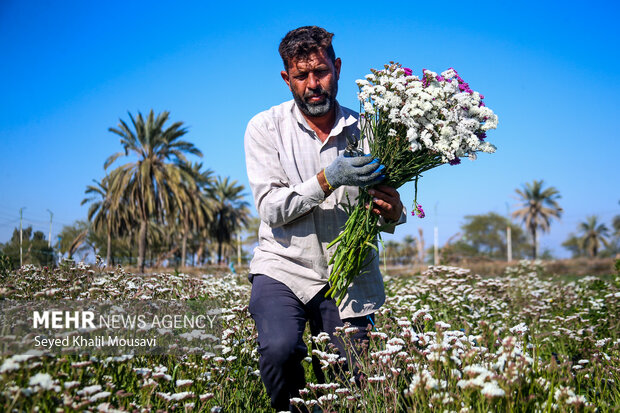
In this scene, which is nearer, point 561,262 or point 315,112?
point 315,112

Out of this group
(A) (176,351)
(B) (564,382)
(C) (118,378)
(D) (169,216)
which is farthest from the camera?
(D) (169,216)

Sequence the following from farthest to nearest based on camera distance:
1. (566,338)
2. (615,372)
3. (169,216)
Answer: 1. (169,216)
2. (566,338)
3. (615,372)

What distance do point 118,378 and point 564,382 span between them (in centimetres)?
217

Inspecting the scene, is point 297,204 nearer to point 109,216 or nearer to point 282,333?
point 282,333

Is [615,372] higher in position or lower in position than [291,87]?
lower

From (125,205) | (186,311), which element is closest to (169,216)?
(125,205)

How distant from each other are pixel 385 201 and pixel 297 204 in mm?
597

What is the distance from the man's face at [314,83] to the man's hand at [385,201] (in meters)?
0.75

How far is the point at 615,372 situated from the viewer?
3170 mm

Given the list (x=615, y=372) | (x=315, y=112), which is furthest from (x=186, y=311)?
(x=615, y=372)

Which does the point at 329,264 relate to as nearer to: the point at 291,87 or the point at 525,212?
the point at 291,87

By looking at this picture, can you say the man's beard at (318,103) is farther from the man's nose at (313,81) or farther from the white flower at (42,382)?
the white flower at (42,382)

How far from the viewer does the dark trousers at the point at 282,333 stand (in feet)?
9.78

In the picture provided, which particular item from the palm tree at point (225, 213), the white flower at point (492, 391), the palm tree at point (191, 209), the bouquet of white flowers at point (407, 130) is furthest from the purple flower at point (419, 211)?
the palm tree at point (225, 213)
